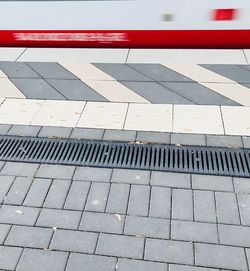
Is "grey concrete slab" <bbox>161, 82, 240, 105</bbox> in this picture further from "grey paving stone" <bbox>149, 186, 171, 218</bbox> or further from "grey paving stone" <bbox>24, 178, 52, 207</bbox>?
"grey paving stone" <bbox>24, 178, 52, 207</bbox>

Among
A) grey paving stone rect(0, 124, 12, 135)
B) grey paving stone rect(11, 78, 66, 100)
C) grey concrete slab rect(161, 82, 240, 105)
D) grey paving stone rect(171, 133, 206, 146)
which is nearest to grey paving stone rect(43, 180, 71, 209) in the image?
grey paving stone rect(0, 124, 12, 135)

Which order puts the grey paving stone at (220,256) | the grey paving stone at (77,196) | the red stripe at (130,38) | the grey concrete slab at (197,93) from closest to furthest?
the red stripe at (130,38) < the grey paving stone at (220,256) < the grey paving stone at (77,196) < the grey concrete slab at (197,93)

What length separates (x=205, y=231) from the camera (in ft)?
9.77

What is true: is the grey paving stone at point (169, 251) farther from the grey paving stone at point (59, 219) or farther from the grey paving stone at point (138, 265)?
the grey paving stone at point (59, 219)

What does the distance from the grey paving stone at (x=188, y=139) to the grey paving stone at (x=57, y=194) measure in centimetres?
134

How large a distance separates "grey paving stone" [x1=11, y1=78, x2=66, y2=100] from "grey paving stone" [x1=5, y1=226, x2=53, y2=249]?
91.6 inches

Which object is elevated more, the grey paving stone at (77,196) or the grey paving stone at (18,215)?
the grey paving stone at (18,215)

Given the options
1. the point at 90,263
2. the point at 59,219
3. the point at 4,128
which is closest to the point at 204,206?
the point at 90,263

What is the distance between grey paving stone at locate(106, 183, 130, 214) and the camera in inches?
127

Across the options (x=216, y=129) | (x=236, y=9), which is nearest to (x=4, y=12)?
(x=236, y=9)

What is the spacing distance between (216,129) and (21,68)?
3.39 m

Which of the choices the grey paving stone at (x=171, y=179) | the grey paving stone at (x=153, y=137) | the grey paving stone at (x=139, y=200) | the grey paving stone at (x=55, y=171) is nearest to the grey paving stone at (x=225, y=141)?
the grey paving stone at (x=153, y=137)

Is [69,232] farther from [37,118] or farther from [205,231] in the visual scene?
[37,118]

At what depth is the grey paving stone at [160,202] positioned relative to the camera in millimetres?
→ 3164
